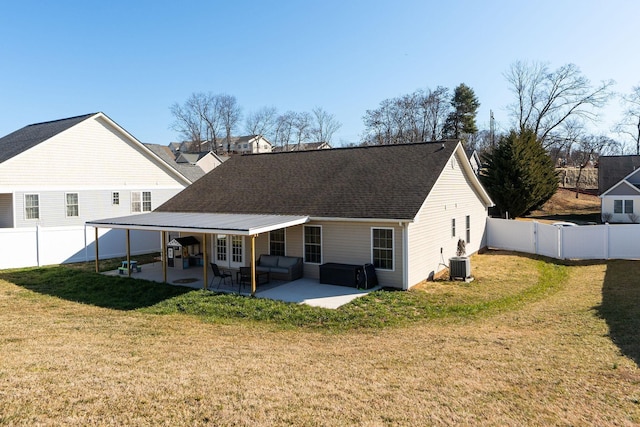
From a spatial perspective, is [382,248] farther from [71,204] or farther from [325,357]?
[71,204]

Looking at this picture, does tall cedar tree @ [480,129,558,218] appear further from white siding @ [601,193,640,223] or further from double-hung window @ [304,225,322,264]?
double-hung window @ [304,225,322,264]

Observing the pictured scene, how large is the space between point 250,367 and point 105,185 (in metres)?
19.1

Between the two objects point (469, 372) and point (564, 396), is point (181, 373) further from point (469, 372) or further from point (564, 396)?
point (564, 396)

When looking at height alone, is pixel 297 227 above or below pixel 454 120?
below

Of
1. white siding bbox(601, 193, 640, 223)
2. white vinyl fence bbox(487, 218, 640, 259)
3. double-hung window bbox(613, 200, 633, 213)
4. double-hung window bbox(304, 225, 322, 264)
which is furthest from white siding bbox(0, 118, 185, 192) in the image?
double-hung window bbox(613, 200, 633, 213)

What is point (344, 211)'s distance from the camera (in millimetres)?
14672

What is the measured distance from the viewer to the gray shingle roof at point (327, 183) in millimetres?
14766

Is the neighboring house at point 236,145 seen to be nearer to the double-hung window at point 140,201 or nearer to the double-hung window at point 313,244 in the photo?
the double-hung window at point 140,201

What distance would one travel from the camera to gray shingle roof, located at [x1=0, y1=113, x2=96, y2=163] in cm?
2067

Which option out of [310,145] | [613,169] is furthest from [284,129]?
[613,169]

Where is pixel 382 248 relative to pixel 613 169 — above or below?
below

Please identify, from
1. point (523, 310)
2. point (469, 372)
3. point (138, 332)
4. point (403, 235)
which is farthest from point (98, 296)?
point (523, 310)

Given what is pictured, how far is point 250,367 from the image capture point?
23.3 ft

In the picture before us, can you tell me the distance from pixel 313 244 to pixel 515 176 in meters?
21.4
